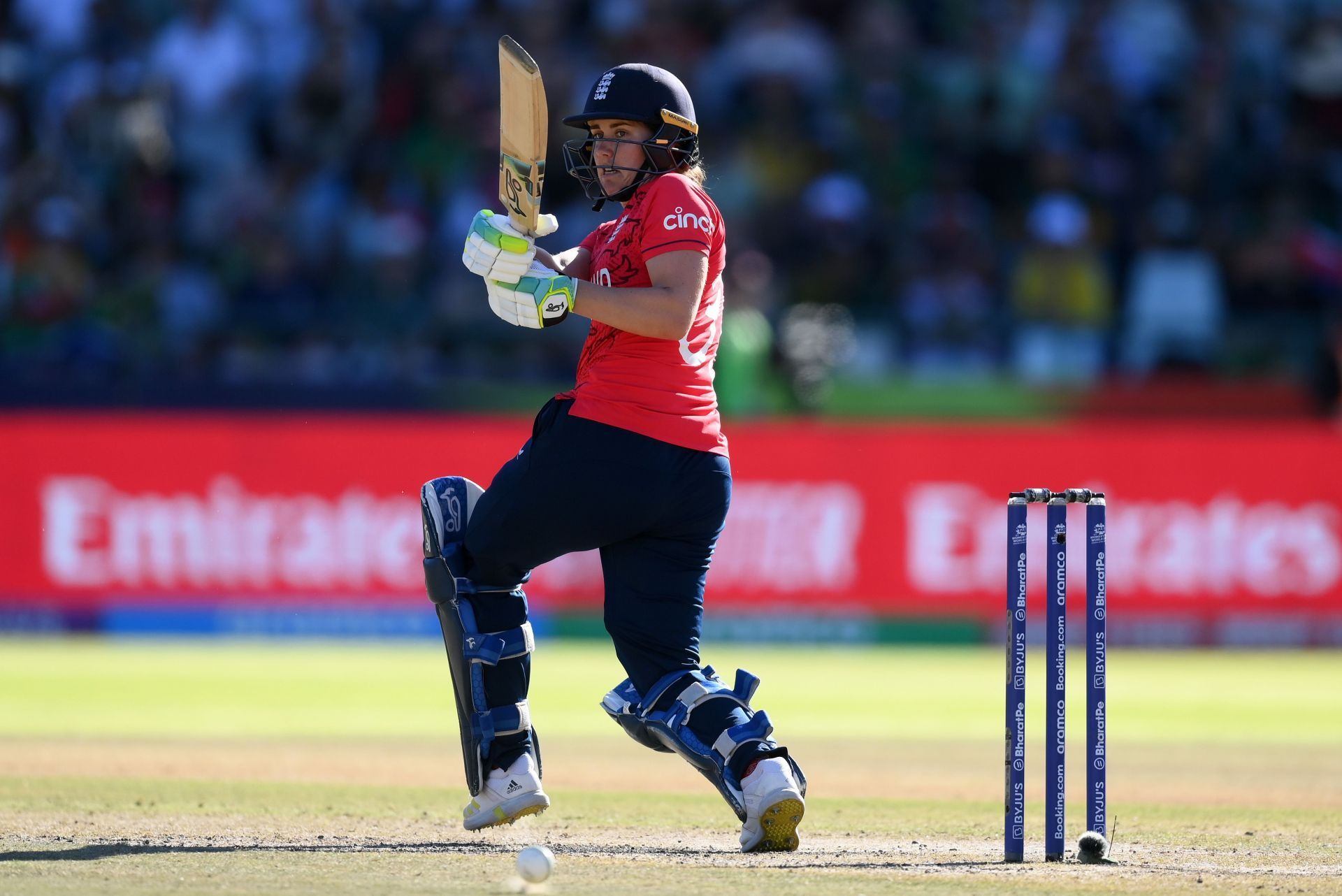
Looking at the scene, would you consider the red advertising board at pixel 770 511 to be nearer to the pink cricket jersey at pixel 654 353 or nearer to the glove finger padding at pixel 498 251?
the pink cricket jersey at pixel 654 353

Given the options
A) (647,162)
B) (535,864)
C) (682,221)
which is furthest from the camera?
(647,162)

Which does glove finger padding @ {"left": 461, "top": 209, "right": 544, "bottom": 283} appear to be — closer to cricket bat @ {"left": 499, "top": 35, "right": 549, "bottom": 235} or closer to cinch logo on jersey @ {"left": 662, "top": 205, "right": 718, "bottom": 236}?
cricket bat @ {"left": 499, "top": 35, "right": 549, "bottom": 235}

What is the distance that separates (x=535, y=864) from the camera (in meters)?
4.44

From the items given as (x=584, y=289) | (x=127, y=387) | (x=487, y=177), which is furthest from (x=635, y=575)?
(x=487, y=177)

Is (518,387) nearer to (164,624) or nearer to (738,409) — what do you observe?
(738,409)

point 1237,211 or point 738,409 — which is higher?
point 1237,211

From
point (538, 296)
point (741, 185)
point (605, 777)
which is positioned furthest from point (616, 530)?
point (741, 185)

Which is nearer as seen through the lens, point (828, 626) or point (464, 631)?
point (464, 631)

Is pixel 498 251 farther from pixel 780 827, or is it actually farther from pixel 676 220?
pixel 780 827

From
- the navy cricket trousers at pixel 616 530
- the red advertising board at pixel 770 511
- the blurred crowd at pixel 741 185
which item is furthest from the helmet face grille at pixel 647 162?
the blurred crowd at pixel 741 185

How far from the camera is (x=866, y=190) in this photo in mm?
15367

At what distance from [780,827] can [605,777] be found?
7.48 ft

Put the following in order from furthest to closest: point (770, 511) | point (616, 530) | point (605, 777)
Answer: point (770, 511) → point (605, 777) → point (616, 530)

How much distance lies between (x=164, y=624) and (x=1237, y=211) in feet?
27.6
